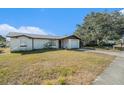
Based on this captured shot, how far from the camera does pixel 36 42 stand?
28.2 meters

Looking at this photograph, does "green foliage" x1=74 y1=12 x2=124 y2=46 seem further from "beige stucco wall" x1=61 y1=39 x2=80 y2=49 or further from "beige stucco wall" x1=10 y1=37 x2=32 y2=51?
"beige stucco wall" x1=10 y1=37 x2=32 y2=51

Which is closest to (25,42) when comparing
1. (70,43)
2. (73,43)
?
(70,43)

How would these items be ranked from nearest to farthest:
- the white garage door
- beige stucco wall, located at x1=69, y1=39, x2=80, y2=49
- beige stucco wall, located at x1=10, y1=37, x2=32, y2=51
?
1. beige stucco wall, located at x1=10, y1=37, x2=32, y2=51
2. beige stucco wall, located at x1=69, y1=39, x2=80, y2=49
3. the white garage door

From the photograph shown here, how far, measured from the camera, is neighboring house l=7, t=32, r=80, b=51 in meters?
25.9

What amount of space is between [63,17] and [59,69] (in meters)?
6.20

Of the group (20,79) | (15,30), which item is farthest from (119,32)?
(20,79)

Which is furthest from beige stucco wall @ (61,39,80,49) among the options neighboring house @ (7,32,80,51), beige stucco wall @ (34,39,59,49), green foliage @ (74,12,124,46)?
green foliage @ (74,12,124,46)

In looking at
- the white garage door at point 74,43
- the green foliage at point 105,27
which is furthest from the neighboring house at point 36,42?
the green foliage at point 105,27

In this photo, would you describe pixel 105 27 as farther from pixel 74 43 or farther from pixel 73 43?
pixel 73 43

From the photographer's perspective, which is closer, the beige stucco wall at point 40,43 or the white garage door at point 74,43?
the beige stucco wall at point 40,43

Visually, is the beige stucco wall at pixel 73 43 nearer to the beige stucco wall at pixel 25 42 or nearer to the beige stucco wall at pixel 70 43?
the beige stucco wall at pixel 70 43

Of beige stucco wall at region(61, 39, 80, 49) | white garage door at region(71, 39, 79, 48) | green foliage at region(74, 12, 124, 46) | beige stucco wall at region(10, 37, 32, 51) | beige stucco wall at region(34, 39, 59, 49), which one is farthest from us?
green foliage at region(74, 12, 124, 46)

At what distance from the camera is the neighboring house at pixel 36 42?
1021 inches
